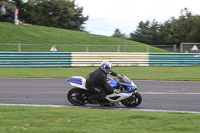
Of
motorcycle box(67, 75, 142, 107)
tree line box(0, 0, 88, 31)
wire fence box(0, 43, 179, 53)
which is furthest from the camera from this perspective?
tree line box(0, 0, 88, 31)

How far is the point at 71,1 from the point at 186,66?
117 feet

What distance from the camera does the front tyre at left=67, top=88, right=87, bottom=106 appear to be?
9570 millimetres

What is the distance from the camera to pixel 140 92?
12.1 metres

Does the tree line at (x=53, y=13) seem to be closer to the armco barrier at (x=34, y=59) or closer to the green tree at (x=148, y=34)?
the green tree at (x=148, y=34)

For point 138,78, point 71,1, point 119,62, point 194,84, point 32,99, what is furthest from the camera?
point 71,1

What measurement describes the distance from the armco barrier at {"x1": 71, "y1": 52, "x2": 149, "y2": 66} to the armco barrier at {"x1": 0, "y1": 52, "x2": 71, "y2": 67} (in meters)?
0.66

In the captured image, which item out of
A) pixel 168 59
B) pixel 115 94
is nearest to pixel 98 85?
pixel 115 94

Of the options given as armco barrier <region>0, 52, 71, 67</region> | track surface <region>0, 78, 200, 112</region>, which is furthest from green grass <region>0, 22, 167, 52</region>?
track surface <region>0, 78, 200, 112</region>

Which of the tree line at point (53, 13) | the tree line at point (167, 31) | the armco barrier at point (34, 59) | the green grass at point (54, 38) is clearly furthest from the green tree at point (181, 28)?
the armco barrier at point (34, 59)

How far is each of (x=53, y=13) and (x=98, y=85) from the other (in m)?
44.4

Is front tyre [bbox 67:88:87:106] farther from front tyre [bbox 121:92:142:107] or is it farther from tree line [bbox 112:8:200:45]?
tree line [bbox 112:8:200:45]

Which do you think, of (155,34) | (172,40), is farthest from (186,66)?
(155,34)

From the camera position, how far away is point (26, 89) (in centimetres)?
1260

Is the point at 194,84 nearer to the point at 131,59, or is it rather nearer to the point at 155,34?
the point at 131,59
